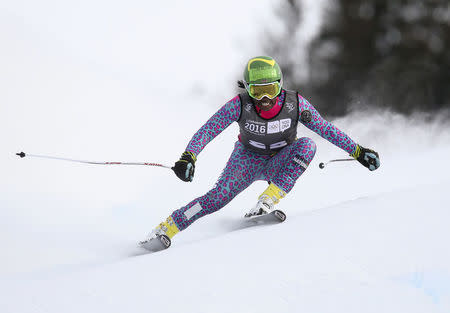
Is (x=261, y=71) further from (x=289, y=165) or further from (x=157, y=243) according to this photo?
(x=157, y=243)

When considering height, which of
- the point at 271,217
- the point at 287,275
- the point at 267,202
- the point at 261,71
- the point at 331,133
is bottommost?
the point at 287,275

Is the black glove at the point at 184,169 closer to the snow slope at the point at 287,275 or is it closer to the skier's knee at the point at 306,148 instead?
the snow slope at the point at 287,275

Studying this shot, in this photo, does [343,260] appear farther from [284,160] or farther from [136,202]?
[136,202]

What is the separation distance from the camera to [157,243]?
314 centimetres

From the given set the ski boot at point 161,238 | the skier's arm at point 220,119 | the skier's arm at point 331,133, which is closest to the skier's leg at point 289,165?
the skier's arm at point 331,133

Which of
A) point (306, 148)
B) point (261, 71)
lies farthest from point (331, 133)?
point (261, 71)

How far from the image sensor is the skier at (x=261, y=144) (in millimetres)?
3172

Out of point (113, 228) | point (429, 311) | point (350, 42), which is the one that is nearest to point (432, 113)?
point (350, 42)

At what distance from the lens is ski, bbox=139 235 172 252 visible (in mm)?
3121

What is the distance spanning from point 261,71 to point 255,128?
387 mm

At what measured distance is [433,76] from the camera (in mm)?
12320

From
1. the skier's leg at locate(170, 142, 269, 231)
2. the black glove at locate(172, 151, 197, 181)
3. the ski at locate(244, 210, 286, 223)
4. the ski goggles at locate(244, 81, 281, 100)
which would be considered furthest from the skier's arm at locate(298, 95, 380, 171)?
the black glove at locate(172, 151, 197, 181)

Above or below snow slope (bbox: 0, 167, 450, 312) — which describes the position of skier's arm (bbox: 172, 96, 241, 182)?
above

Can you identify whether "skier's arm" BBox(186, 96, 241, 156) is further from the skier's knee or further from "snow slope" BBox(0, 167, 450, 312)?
"snow slope" BBox(0, 167, 450, 312)
